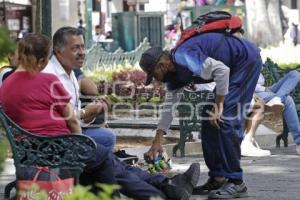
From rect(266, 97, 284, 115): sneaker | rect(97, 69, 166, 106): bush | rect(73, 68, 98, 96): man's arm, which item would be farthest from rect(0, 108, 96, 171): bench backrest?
rect(97, 69, 166, 106): bush

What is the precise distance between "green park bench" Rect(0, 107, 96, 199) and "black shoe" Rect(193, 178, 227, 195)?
2051 mm

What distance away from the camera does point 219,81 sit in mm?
8320

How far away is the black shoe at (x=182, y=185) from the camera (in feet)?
27.1

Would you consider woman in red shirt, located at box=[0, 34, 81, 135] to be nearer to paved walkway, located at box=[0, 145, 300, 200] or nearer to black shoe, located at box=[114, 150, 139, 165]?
paved walkway, located at box=[0, 145, 300, 200]

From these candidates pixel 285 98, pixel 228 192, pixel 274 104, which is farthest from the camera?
pixel 285 98

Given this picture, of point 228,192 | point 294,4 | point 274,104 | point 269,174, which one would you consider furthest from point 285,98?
point 294,4

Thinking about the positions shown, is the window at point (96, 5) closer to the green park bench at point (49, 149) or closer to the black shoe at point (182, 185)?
the black shoe at point (182, 185)

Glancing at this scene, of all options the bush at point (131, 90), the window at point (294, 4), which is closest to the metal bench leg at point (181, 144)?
the bush at point (131, 90)

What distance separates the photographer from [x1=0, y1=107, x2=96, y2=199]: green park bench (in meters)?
6.97

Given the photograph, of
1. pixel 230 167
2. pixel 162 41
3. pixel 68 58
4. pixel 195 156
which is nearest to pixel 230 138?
pixel 230 167

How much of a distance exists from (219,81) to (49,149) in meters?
1.86

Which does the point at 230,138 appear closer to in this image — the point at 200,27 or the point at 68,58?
the point at 200,27

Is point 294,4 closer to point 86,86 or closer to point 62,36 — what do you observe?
point 86,86

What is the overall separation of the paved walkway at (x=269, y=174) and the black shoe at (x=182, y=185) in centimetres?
44
